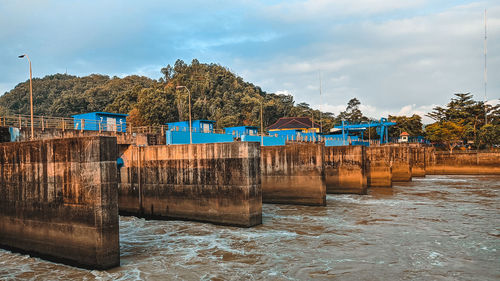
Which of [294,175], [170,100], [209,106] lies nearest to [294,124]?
[209,106]

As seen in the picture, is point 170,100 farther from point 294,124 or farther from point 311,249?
point 311,249

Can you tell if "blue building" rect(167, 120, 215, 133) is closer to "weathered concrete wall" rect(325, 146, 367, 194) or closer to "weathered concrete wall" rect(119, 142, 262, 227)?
"weathered concrete wall" rect(325, 146, 367, 194)

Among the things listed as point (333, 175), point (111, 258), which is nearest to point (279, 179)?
point (333, 175)

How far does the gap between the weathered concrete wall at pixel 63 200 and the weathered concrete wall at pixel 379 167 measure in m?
33.1

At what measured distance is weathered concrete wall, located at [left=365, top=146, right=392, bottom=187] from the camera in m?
39.6

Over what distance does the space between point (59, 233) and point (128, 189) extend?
10426mm

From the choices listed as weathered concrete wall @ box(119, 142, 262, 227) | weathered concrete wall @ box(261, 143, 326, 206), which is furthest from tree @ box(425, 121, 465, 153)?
weathered concrete wall @ box(119, 142, 262, 227)

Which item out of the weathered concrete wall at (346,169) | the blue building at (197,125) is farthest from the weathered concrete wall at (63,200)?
the blue building at (197,125)

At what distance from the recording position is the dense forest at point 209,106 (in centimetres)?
6538

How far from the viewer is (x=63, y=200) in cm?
1284

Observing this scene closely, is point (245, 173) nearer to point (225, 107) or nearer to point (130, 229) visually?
point (130, 229)

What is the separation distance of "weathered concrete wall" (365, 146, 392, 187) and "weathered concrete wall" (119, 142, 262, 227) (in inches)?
947

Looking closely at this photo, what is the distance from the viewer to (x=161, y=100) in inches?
2484

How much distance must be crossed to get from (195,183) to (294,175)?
9.30 metres
